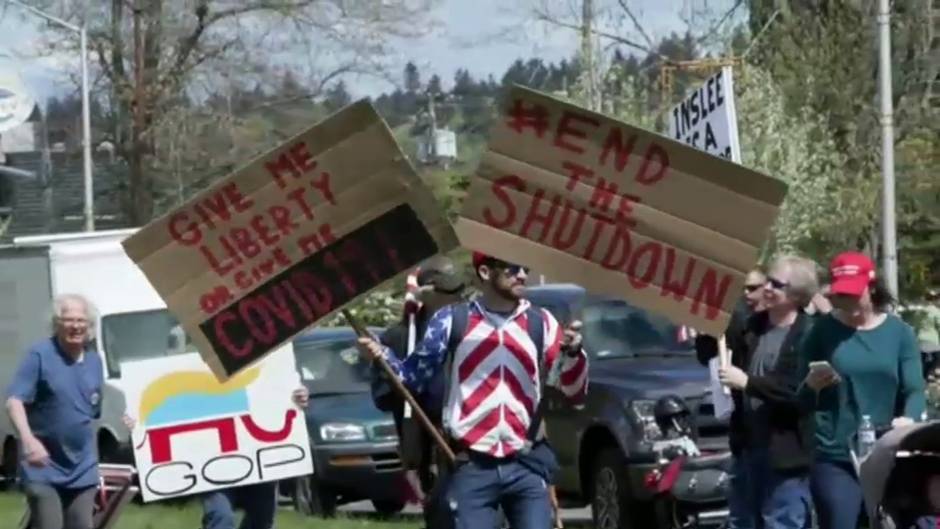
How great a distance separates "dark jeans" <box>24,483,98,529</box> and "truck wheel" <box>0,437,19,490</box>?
12.8 m

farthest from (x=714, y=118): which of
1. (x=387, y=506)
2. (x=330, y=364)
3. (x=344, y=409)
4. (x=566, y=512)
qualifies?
(x=330, y=364)

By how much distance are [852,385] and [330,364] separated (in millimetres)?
10383

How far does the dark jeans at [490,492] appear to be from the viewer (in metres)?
8.98

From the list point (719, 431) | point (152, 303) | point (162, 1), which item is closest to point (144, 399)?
point (719, 431)

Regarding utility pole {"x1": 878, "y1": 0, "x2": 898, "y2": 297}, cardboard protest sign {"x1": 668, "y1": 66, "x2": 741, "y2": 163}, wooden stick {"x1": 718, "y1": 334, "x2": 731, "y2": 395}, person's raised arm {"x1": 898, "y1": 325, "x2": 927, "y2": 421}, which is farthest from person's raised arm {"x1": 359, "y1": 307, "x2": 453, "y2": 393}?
utility pole {"x1": 878, "y1": 0, "x2": 898, "y2": 297}

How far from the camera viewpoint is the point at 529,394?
8992 millimetres

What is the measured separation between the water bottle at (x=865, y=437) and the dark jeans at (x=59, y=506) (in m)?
4.03

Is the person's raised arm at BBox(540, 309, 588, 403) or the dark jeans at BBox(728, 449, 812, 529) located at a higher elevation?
the person's raised arm at BBox(540, 309, 588, 403)

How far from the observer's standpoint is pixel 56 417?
11.5 metres

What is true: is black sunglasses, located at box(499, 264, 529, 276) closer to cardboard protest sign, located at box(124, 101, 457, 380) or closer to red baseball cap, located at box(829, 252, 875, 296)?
cardboard protest sign, located at box(124, 101, 457, 380)

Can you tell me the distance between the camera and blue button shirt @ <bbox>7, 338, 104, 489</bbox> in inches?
453

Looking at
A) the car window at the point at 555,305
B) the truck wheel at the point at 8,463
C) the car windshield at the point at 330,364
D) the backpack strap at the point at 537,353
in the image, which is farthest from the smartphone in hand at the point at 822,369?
the truck wheel at the point at 8,463

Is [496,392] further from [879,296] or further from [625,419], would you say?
[625,419]

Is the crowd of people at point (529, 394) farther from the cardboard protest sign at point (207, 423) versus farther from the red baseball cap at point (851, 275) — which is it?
the cardboard protest sign at point (207, 423)
